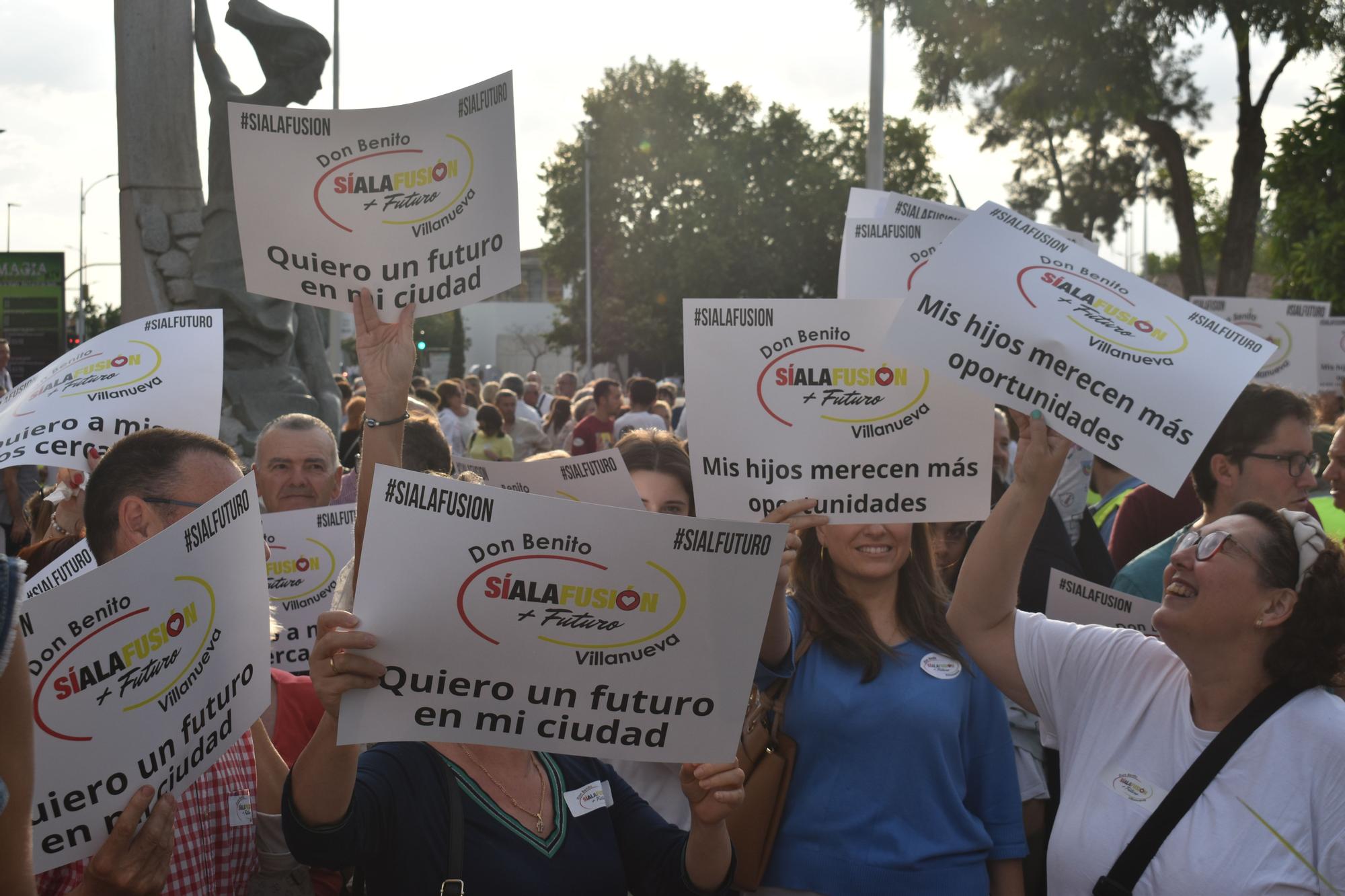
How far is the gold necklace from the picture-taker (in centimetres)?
272

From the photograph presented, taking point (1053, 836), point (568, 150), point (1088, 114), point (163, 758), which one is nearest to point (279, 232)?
point (163, 758)

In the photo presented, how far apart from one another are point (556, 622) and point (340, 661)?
1.33 ft

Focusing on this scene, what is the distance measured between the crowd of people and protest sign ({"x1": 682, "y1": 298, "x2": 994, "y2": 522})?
147 millimetres

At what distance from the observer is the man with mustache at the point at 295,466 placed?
4.91 m

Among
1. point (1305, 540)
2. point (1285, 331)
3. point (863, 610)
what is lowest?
point (863, 610)

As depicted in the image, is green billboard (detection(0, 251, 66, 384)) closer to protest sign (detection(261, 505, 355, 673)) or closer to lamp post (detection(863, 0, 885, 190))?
lamp post (detection(863, 0, 885, 190))

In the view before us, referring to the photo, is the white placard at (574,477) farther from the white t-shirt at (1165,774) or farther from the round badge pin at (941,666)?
the white t-shirt at (1165,774)

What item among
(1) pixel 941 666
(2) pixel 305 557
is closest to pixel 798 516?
(1) pixel 941 666

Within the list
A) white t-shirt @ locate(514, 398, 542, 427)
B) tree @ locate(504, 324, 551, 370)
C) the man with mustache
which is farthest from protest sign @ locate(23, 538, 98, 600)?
tree @ locate(504, 324, 551, 370)

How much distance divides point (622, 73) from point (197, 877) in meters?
55.7

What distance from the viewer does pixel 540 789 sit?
9.21ft

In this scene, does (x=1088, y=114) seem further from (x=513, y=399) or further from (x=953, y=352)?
(x=953, y=352)

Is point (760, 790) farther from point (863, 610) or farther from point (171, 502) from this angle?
point (171, 502)

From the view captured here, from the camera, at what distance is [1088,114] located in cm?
1708
